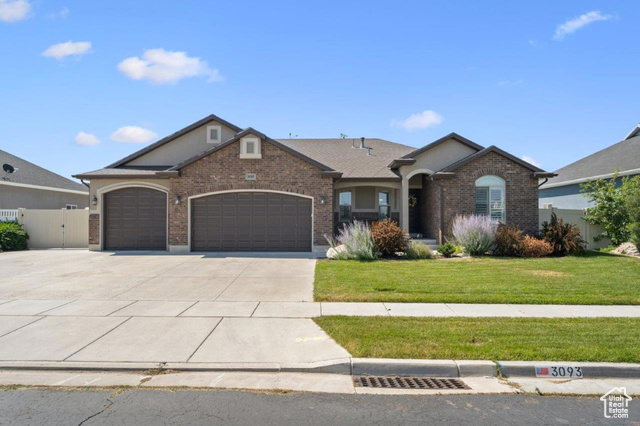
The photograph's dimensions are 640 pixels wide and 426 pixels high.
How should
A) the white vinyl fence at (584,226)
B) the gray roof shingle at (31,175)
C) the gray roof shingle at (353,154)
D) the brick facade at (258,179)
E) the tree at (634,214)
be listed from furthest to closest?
the gray roof shingle at (31,175), the gray roof shingle at (353,154), the white vinyl fence at (584,226), the brick facade at (258,179), the tree at (634,214)

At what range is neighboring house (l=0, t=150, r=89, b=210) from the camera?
2295cm

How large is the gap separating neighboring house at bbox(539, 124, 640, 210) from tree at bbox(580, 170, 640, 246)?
8.12 ft

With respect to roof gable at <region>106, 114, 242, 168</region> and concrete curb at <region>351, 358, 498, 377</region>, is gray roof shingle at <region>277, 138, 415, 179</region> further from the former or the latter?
concrete curb at <region>351, 358, 498, 377</region>

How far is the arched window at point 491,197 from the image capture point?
17.8m

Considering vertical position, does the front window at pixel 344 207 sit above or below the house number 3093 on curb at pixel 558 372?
above

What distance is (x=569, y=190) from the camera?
24.8m

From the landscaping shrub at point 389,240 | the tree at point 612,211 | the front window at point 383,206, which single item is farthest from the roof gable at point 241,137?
the tree at point 612,211

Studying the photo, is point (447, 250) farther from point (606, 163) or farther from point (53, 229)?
point (53, 229)

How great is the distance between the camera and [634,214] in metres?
16.1

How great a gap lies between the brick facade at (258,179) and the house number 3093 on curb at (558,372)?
1232 cm

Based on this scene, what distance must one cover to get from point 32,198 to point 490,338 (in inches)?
1071

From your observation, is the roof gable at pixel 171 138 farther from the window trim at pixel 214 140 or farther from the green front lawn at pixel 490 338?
the green front lawn at pixel 490 338

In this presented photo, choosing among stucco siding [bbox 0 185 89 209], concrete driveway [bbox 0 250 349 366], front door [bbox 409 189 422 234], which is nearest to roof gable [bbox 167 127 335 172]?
concrete driveway [bbox 0 250 349 366]

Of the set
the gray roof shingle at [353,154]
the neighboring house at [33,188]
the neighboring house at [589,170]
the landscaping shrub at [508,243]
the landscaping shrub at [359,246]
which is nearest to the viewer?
the landscaping shrub at [359,246]
